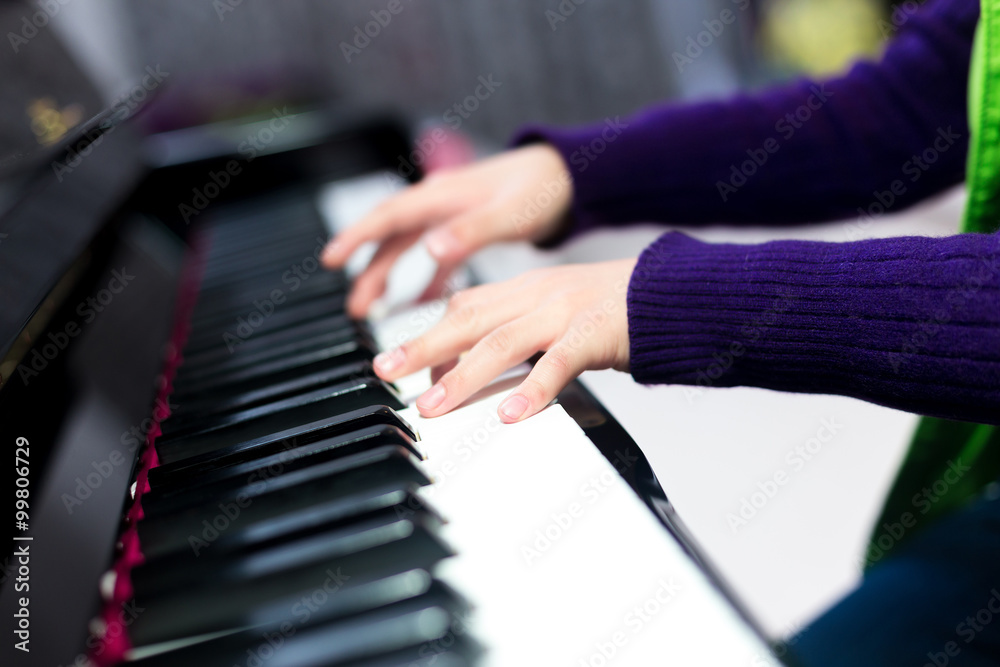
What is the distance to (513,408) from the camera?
0.45 meters

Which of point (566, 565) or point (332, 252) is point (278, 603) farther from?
point (332, 252)

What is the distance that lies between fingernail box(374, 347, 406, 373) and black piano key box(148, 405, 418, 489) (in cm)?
5

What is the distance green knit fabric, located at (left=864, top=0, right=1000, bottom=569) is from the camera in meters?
0.55

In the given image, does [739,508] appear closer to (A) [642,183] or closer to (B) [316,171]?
(A) [642,183]

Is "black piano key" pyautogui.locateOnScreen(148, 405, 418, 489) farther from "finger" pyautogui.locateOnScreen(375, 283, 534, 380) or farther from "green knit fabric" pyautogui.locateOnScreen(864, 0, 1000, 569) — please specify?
"green knit fabric" pyautogui.locateOnScreen(864, 0, 1000, 569)

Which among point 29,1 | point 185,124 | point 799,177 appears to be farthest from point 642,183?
point 185,124

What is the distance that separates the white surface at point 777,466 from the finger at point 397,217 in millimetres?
154

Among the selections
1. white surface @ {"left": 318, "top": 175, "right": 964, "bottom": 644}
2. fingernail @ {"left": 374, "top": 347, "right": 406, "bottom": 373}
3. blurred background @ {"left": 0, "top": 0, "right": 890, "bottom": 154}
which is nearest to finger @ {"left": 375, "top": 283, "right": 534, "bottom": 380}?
fingernail @ {"left": 374, "top": 347, "right": 406, "bottom": 373}

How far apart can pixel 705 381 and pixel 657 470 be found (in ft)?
0.38

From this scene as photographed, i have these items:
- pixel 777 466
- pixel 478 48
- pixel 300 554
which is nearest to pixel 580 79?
pixel 478 48

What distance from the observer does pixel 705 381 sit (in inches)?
19.9

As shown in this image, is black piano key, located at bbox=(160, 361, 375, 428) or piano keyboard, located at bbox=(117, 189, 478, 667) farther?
black piano key, located at bbox=(160, 361, 375, 428)

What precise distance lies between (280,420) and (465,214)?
361mm

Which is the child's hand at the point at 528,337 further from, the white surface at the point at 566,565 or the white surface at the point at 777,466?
the white surface at the point at 777,466
